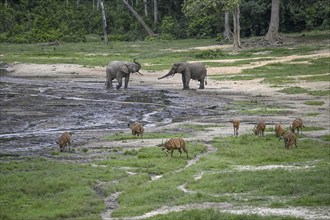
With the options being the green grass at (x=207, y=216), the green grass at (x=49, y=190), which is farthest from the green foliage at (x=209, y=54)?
the green grass at (x=207, y=216)

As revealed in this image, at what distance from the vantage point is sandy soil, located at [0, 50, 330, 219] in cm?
2539

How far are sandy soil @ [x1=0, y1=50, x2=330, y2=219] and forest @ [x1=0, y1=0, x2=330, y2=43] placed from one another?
681 inches

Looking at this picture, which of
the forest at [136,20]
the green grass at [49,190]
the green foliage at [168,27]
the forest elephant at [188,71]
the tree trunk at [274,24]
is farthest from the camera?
the green foliage at [168,27]

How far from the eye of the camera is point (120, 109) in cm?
3672

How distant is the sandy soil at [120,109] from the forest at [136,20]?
56.8ft

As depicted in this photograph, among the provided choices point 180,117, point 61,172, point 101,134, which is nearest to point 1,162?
point 61,172

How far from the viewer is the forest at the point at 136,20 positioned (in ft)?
241

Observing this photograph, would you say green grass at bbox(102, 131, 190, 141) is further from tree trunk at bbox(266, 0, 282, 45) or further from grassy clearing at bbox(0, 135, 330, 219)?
tree trunk at bbox(266, 0, 282, 45)

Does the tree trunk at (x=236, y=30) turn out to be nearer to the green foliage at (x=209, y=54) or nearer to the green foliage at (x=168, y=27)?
the green foliage at (x=209, y=54)

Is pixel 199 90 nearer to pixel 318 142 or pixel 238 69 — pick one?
pixel 238 69

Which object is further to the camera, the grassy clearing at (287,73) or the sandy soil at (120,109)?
the grassy clearing at (287,73)

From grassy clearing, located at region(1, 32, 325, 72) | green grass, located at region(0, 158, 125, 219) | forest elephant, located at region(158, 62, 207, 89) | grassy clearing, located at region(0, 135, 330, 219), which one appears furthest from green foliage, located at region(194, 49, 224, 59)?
green grass, located at region(0, 158, 125, 219)

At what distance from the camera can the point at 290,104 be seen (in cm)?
3572

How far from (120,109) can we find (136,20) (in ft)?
173
